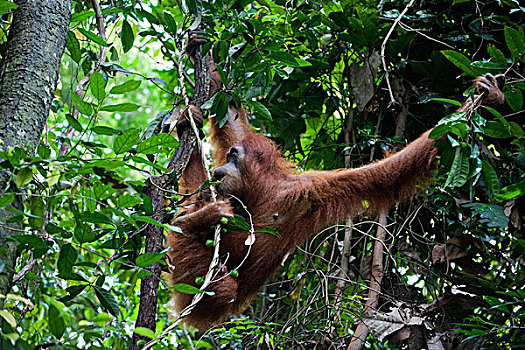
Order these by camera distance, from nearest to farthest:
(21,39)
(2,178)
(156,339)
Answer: (156,339), (2,178), (21,39)

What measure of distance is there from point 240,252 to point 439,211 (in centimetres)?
143

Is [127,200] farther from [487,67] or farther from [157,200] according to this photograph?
[487,67]

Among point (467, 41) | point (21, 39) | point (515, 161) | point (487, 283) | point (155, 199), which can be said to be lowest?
point (487, 283)

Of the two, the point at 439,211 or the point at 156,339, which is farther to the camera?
the point at 439,211

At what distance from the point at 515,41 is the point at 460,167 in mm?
808

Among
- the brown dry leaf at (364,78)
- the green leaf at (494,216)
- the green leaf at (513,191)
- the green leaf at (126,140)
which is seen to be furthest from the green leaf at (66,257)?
the brown dry leaf at (364,78)

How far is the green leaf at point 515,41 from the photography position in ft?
8.75

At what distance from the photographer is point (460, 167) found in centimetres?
245

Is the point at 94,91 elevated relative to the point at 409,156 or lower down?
elevated

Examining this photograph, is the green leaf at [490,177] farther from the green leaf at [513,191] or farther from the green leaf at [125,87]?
the green leaf at [125,87]

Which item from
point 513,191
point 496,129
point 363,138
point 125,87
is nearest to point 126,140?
point 125,87

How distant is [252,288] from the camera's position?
145 inches

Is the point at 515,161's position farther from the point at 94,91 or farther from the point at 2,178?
the point at 2,178

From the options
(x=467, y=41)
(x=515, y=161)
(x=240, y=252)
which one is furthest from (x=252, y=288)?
(x=467, y=41)
